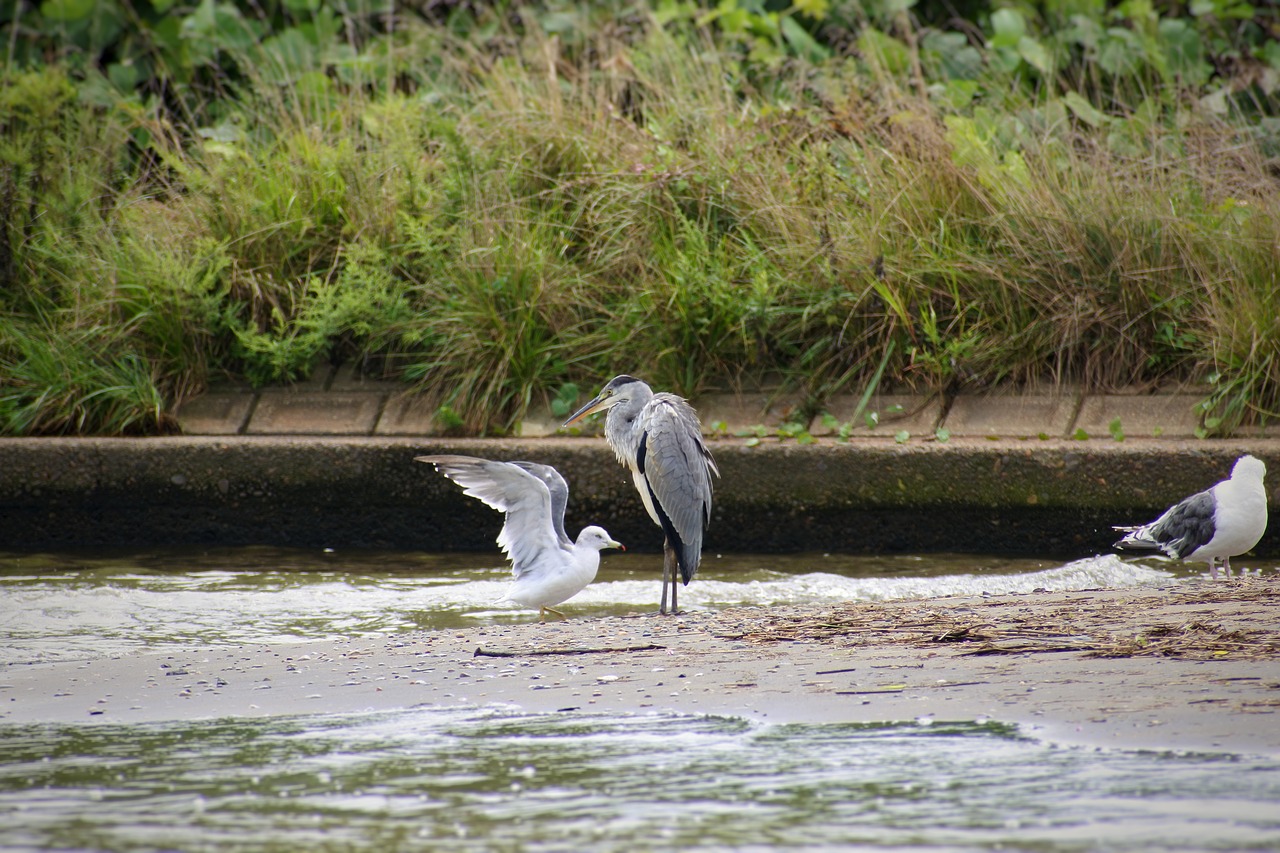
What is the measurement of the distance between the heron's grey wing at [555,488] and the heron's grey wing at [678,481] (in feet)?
1.09

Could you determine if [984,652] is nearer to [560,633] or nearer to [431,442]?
[560,633]

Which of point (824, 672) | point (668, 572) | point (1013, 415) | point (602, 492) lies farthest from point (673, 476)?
point (1013, 415)

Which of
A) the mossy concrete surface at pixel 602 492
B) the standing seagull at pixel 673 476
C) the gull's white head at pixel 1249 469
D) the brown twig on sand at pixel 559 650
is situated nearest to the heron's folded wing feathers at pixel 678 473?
the standing seagull at pixel 673 476

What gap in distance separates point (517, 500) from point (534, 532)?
164 millimetres

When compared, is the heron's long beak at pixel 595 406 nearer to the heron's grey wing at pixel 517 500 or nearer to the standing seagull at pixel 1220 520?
the heron's grey wing at pixel 517 500

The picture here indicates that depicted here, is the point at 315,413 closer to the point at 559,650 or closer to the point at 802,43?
the point at 559,650

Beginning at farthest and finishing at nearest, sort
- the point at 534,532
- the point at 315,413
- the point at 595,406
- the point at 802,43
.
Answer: the point at 802,43, the point at 315,413, the point at 595,406, the point at 534,532

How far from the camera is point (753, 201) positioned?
7.31 m

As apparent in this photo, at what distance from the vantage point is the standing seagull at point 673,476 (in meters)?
5.12

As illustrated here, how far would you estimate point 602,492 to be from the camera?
6.25 metres

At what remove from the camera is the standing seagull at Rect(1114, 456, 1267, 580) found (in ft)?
16.5

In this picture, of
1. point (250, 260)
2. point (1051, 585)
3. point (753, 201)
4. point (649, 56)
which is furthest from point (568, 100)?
point (1051, 585)

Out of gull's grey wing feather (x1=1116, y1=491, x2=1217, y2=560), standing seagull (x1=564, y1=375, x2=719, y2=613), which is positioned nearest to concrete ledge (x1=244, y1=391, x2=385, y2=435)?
standing seagull (x1=564, y1=375, x2=719, y2=613)

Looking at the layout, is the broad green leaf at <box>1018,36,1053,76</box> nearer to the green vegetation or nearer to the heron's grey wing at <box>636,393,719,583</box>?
the green vegetation
